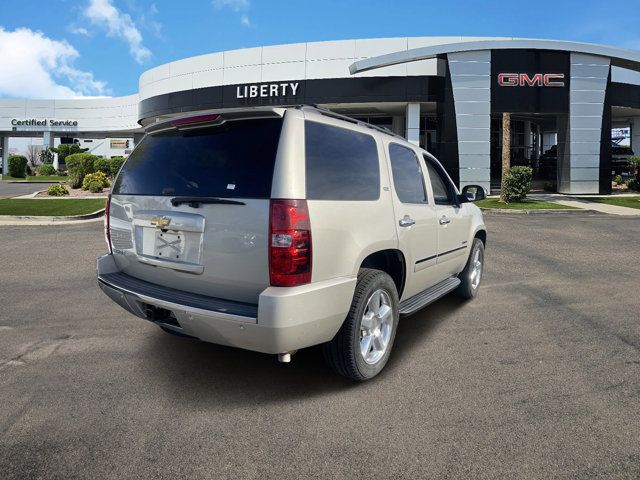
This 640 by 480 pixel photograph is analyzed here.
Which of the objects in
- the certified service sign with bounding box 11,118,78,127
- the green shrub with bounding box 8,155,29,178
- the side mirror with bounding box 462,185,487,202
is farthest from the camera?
the certified service sign with bounding box 11,118,78,127

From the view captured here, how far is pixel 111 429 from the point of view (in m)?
2.60

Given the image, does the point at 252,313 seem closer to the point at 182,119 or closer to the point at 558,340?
the point at 182,119

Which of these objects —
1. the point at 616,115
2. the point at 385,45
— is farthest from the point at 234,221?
the point at 616,115

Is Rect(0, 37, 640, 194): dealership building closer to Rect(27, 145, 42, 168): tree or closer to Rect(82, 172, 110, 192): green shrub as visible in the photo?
Rect(82, 172, 110, 192): green shrub

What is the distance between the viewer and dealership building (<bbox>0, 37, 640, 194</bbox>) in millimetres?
23094

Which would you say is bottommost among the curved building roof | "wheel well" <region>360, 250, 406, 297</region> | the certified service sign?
"wheel well" <region>360, 250, 406, 297</region>

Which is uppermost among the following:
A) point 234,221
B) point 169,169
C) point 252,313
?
point 169,169

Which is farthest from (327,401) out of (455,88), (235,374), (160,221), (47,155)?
(47,155)

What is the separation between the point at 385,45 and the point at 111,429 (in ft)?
91.5

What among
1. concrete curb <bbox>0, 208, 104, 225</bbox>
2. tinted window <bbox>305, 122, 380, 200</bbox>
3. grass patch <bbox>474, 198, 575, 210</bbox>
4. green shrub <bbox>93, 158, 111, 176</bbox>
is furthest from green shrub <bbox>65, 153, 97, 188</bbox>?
tinted window <bbox>305, 122, 380, 200</bbox>

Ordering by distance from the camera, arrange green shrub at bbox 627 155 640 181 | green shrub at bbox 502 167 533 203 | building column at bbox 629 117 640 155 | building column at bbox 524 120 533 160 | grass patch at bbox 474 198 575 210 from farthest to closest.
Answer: building column at bbox 524 120 533 160, building column at bbox 629 117 640 155, green shrub at bbox 627 155 640 181, green shrub at bbox 502 167 533 203, grass patch at bbox 474 198 575 210

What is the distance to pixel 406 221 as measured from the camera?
363 cm

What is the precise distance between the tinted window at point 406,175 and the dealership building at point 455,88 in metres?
20.1

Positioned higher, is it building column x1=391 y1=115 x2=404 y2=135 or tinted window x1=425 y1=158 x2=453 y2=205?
building column x1=391 y1=115 x2=404 y2=135
